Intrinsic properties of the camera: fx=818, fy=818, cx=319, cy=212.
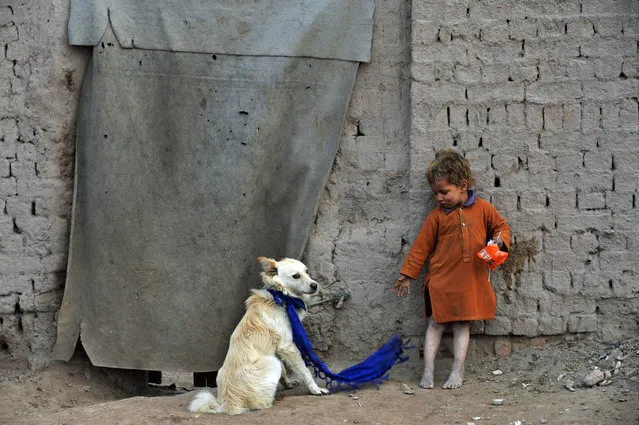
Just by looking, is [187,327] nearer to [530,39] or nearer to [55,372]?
[55,372]

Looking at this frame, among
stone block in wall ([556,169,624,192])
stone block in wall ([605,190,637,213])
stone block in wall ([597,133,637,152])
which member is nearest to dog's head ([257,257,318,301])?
stone block in wall ([556,169,624,192])

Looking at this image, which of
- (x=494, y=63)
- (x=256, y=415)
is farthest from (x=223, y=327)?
(x=494, y=63)

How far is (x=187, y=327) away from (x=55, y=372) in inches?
36.2

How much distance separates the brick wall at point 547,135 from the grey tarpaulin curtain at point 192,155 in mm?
578

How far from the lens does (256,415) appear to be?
4480mm

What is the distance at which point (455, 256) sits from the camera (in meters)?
4.91

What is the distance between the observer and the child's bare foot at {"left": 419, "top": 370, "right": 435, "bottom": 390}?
16.3 ft

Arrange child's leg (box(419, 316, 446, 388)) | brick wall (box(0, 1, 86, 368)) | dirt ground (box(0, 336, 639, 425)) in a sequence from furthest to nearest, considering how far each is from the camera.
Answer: brick wall (box(0, 1, 86, 368)) < child's leg (box(419, 316, 446, 388)) < dirt ground (box(0, 336, 639, 425))

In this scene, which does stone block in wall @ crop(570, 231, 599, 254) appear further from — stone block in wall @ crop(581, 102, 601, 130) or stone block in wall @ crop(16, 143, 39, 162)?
stone block in wall @ crop(16, 143, 39, 162)

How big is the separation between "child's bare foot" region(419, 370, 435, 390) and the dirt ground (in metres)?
0.05

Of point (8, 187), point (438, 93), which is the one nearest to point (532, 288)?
point (438, 93)

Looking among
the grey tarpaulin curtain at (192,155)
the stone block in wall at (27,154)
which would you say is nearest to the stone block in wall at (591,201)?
the grey tarpaulin curtain at (192,155)

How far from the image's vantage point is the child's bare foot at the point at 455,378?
4.92 meters

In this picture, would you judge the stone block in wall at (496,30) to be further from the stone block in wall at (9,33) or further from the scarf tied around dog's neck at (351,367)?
the stone block in wall at (9,33)
